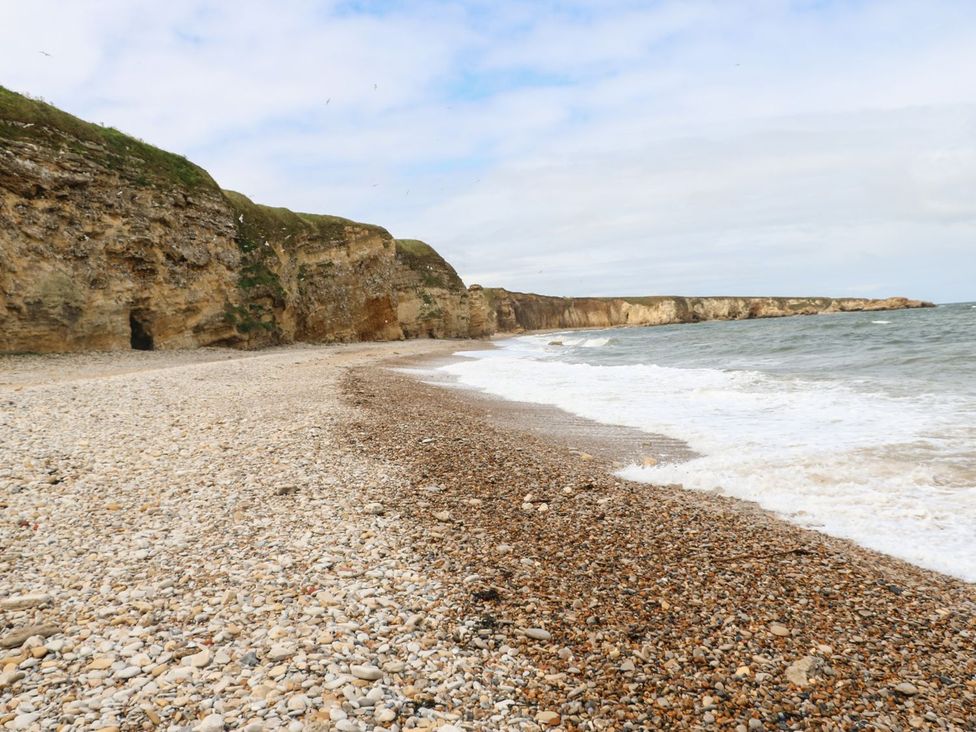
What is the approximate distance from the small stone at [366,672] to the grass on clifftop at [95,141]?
27.1 m

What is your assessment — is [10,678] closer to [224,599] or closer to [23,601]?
[23,601]

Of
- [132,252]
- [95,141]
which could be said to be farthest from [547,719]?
[95,141]

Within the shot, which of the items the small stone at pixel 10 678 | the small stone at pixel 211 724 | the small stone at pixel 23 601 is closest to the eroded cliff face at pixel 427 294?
the small stone at pixel 23 601

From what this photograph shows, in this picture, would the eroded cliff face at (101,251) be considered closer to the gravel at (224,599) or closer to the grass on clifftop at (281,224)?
the grass on clifftop at (281,224)

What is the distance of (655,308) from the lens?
131125 mm

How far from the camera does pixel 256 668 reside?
3.04 m

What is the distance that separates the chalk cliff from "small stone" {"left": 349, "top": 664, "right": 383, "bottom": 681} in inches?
971

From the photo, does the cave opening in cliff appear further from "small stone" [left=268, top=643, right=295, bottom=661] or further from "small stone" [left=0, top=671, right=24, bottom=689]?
"small stone" [left=268, top=643, right=295, bottom=661]

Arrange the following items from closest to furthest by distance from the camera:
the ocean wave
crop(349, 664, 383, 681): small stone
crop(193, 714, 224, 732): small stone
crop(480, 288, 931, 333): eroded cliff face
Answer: crop(193, 714, 224, 732): small stone, crop(349, 664, 383, 681): small stone, the ocean wave, crop(480, 288, 931, 333): eroded cliff face

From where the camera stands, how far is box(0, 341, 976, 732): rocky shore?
288 centimetres

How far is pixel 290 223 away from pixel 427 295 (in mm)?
18720

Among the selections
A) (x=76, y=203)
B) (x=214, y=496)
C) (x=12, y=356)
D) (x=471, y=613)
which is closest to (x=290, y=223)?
(x=76, y=203)

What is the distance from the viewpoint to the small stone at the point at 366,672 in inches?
118

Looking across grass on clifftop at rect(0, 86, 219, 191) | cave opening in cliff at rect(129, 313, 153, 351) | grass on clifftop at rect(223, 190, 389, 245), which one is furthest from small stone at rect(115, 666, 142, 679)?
grass on clifftop at rect(223, 190, 389, 245)
